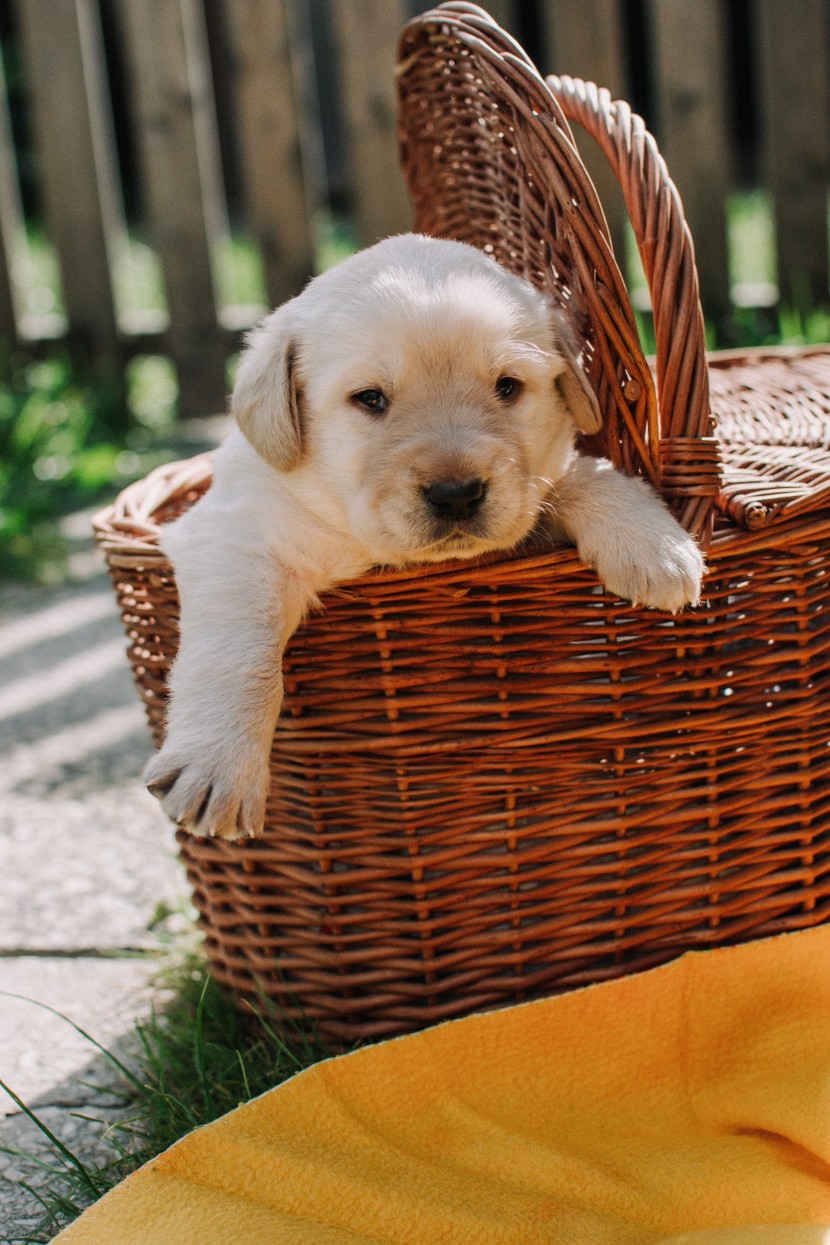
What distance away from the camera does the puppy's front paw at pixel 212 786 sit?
1.79 metres

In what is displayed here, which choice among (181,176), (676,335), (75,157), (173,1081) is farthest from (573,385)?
(75,157)

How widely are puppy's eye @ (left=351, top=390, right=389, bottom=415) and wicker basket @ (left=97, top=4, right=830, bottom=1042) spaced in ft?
1.09

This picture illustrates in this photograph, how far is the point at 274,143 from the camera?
18.7ft

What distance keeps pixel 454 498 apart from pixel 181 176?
4.49 metres

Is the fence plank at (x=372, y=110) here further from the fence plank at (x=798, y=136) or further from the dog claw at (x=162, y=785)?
the dog claw at (x=162, y=785)

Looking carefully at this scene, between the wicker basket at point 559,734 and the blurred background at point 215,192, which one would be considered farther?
the blurred background at point 215,192

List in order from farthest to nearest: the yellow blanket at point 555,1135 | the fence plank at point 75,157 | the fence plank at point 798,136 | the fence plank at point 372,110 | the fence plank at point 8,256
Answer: the fence plank at point 8,256
the fence plank at point 75,157
the fence plank at point 372,110
the fence plank at point 798,136
the yellow blanket at point 555,1135

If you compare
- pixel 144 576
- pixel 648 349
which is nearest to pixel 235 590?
pixel 144 576

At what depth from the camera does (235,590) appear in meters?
1.96

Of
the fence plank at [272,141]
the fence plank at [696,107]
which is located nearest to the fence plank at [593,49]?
the fence plank at [696,107]

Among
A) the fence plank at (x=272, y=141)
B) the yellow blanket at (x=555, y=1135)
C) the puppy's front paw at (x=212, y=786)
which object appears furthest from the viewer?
the fence plank at (x=272, y=141)

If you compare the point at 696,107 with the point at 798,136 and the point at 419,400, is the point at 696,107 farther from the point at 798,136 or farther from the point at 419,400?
the point at 419,400

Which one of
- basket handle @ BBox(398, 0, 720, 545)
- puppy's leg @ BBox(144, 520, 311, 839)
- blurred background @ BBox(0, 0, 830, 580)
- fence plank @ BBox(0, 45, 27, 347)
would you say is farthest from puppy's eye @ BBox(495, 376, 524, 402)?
fence plank @ BBox(0, 45, 27, 347)

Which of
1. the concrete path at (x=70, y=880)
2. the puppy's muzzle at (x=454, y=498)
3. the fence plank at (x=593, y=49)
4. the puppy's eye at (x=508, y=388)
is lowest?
the concrete path at (x=70, y=880)
